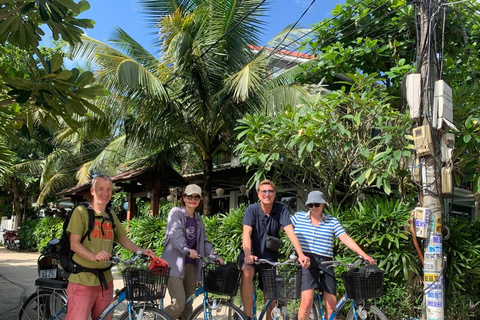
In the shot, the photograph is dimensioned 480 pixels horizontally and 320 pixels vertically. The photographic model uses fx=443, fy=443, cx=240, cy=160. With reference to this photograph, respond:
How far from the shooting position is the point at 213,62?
1015 cm

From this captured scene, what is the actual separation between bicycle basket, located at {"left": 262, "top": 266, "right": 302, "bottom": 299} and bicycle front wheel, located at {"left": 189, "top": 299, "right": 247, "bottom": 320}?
1.11ft

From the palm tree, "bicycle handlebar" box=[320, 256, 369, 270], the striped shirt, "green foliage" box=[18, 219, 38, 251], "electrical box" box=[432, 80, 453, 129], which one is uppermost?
the palm tree

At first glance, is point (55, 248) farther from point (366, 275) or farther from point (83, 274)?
point (366, 275)

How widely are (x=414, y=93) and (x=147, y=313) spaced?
4.14 m

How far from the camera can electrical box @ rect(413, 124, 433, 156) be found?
17.7ft

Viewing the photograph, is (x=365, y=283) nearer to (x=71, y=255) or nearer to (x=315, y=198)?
(x=315, y=198)

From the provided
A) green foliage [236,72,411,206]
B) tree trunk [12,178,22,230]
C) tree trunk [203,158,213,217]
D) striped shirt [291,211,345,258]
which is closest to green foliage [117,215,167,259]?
tree trunk [203,158,213,217]

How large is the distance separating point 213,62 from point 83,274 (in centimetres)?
713

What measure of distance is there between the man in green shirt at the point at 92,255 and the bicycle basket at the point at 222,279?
63 centimetres

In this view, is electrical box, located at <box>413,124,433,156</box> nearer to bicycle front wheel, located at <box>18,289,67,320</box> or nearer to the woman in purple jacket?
the woman in purple jacket

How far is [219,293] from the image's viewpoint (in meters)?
4.25

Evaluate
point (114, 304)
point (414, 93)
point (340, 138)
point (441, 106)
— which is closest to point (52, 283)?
point (114, 304)

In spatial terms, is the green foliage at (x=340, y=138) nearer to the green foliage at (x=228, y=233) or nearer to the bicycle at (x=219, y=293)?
the green foliage at (x=228, y=233)

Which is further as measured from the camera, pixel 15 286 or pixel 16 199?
pixel 16 199
